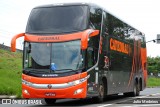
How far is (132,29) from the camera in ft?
86.4

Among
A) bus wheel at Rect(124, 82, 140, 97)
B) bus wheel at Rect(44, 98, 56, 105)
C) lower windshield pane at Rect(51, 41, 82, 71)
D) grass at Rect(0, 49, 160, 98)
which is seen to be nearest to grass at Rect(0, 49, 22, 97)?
grass at Rect(0, 49, 160, 98)

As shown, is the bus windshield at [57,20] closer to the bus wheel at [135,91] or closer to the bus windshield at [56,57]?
the bus windshield at [56,57]

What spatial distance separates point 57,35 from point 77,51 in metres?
1.07

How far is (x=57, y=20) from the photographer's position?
58.0ft

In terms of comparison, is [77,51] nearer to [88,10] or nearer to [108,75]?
[88,10]

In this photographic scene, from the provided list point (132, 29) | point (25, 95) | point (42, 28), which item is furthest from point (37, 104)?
point (132, 29)

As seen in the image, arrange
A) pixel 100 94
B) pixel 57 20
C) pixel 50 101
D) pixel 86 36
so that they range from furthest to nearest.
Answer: pixel 50 101 → pixel 100 94 → pixel 57 20 → pixel 86 36

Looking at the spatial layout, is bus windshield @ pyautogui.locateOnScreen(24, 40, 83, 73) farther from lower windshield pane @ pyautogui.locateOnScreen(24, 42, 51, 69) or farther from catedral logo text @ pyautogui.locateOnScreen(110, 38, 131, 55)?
catedral logo text @ pyautogui.locateOnScreen(110, 38, 131, 55)

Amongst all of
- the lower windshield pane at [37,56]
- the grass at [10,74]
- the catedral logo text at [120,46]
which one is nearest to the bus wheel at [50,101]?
the lower windshield pane at [37,56]

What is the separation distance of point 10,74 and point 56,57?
798 inches

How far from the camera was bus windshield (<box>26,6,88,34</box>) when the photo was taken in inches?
687

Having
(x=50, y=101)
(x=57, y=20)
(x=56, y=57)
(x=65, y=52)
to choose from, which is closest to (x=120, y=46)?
(x=50, y=101)

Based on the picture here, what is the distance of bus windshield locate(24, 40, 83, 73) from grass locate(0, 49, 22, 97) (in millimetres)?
8712

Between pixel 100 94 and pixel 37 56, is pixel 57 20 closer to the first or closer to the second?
pixel 37 56
